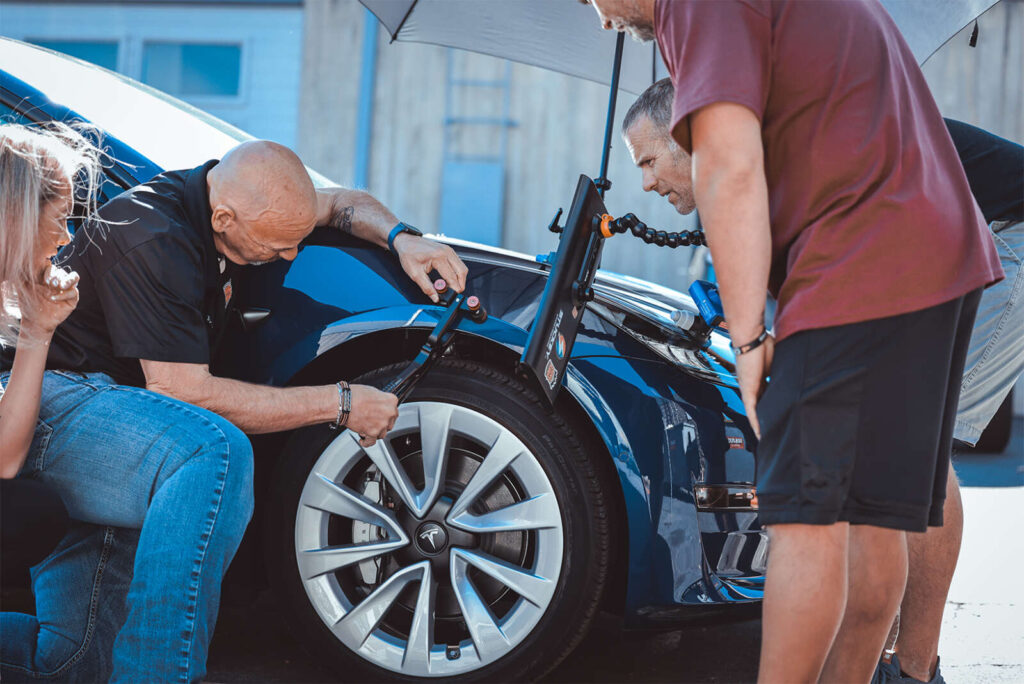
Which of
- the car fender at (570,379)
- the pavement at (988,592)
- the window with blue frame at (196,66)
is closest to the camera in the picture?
the car fender at (570,379)

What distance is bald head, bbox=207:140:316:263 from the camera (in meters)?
2.13

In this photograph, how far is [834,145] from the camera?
158 centimetres

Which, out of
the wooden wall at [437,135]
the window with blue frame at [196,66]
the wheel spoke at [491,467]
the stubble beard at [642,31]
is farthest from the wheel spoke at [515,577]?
the window with blue frame at [196,66]

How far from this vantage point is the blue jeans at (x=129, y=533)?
6.14ft

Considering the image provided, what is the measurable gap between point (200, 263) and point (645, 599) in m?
1.20

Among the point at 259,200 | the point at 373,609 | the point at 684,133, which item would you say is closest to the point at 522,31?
the point at 259,200

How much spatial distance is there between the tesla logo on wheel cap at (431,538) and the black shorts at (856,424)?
92 cm

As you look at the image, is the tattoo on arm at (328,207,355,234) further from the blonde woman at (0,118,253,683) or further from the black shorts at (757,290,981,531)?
the black shorts at (757,290,981,531)

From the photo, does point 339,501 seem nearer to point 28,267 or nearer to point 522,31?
point 28,267

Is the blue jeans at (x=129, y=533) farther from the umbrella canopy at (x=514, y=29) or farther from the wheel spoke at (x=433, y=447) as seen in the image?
the umbrella canopy at (x=514, y=29)

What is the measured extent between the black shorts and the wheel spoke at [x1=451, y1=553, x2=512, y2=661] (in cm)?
88

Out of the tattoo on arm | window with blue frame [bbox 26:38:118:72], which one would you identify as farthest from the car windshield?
window with blue frame [bbox 26:38:118:72]

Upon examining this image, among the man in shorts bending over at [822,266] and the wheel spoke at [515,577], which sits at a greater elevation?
the man in shorts bending over at [822,266]

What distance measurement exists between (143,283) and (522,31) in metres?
1.74
